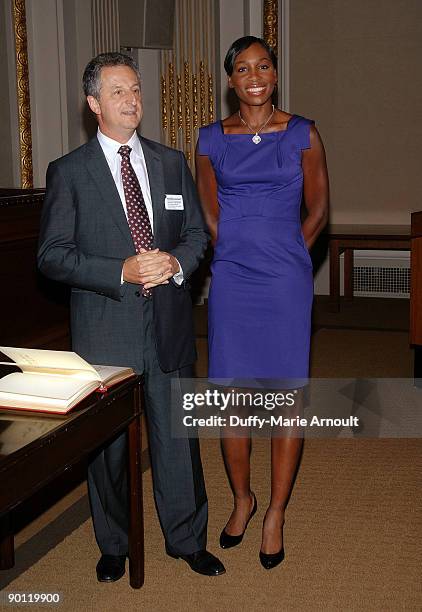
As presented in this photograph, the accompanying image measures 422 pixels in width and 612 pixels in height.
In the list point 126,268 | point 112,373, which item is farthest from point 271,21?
point 112,373

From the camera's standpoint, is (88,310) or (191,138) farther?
(191,138)

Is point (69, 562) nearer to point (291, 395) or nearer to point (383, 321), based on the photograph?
point (291, 395)

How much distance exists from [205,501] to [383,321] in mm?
5218

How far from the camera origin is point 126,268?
2975 mm

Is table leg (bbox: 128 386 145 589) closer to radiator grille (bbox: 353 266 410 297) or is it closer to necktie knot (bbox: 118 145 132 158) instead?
necktie knot (bbox: 118 145 132 158)

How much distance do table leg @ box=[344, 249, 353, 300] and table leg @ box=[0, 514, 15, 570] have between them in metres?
6.37

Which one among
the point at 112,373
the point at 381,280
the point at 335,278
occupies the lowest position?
the point at 381,280

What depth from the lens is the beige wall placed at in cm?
900

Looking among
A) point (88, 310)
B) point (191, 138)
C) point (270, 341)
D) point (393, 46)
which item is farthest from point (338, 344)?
point (88, 310)

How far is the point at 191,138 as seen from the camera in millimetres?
8797

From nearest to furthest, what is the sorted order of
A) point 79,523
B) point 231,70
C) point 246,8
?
point 231,70
point 79,523
point 246,8

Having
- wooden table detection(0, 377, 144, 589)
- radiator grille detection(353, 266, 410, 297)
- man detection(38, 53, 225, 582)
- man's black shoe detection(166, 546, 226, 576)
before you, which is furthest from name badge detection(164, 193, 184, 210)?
radiator grille detection(353, 266, 410, 297)

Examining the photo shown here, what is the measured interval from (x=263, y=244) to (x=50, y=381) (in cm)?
113

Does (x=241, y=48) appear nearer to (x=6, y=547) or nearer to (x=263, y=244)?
(x=263, y=244)
